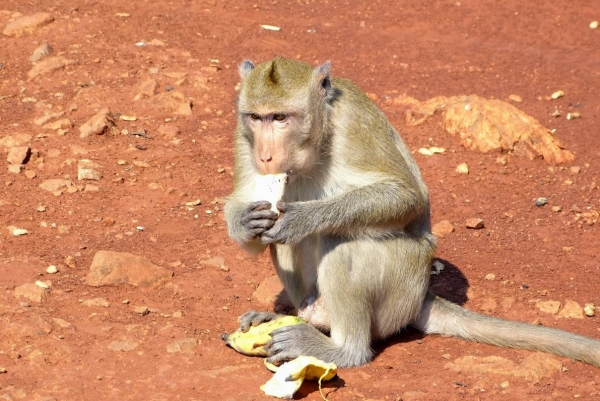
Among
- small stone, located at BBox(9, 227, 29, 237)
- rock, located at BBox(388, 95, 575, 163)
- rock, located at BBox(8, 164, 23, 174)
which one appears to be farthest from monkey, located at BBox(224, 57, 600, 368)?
rock, located at BBox(388, 95, 575, 163)

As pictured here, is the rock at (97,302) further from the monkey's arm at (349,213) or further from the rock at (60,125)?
the rock at (60,125)

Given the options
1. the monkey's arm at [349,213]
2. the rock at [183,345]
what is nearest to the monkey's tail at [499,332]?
the monkey's arm at [349,213]

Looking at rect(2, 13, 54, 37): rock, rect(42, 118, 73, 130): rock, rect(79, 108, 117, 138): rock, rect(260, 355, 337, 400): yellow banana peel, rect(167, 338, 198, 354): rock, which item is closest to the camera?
rect(260, 355, 337, 400): yellow banana peel

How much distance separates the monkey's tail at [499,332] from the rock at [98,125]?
15.2ft

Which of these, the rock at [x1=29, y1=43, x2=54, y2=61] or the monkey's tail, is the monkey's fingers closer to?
the monkey's tail

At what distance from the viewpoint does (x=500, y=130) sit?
1099cm

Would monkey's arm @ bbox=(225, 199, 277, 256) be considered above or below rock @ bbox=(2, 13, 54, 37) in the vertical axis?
below

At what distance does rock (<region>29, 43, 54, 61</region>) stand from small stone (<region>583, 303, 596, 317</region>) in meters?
7.54

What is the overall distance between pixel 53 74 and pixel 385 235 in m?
6.28

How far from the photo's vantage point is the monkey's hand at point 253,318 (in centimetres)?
732

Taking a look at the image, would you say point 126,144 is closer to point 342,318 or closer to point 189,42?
point 189,42

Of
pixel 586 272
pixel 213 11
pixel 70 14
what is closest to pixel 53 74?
pixel 70 14

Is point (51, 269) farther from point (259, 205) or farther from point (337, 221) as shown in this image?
point (337, 221)

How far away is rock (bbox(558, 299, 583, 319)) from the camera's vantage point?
8.05m
